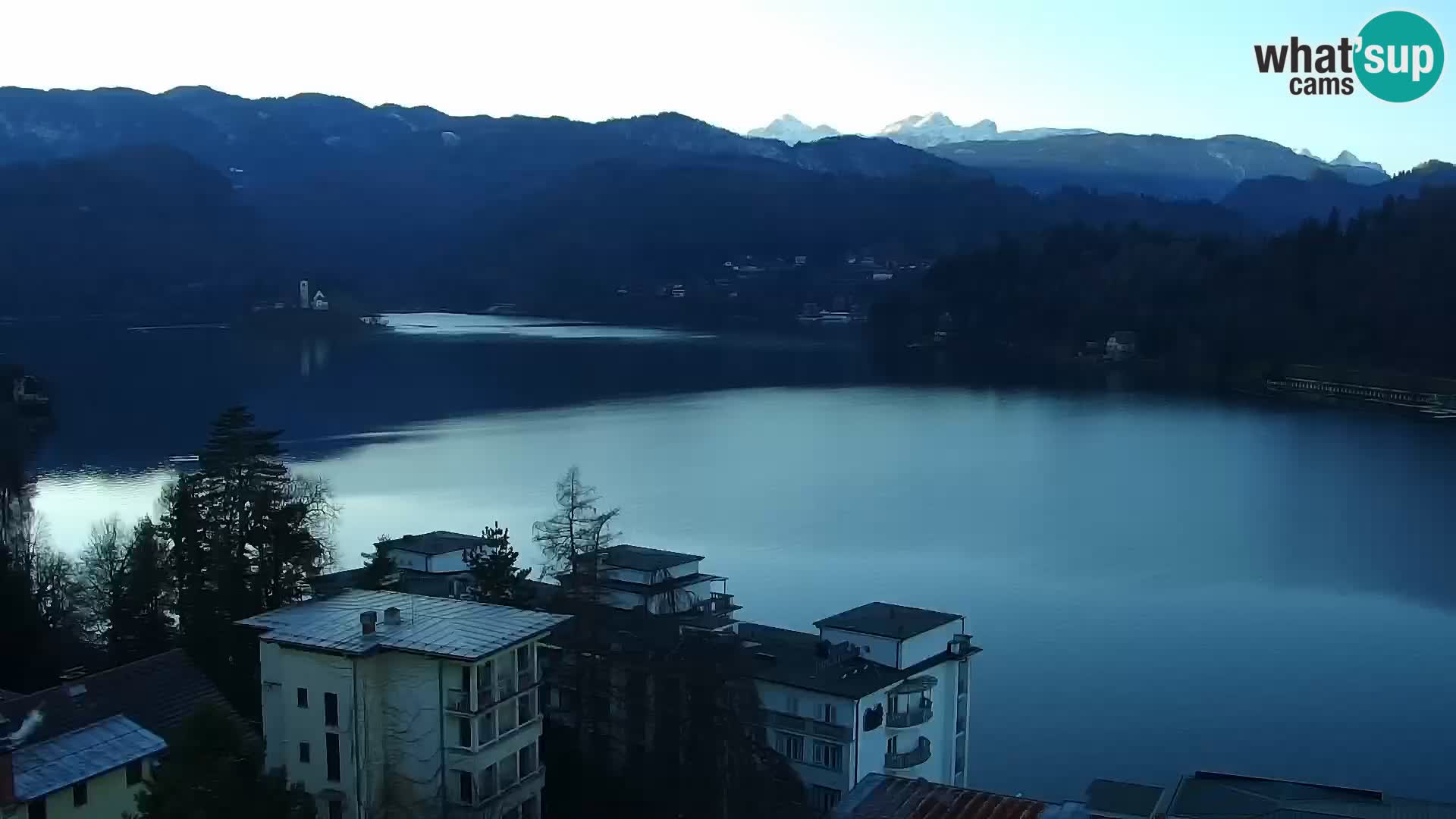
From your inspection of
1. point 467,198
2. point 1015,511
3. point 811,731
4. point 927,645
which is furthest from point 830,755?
point 467,198

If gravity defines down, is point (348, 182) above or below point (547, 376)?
above

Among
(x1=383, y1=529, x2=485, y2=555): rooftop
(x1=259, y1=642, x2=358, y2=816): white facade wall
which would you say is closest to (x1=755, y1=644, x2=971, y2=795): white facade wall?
(x1=259, y1=642, x2=358, y2=816): white facade wall

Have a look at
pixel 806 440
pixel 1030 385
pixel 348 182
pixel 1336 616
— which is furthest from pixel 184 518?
pixel 348 182

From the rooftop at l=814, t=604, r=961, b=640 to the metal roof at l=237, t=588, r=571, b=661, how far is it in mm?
882

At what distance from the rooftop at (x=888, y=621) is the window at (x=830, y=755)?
12.6 inches

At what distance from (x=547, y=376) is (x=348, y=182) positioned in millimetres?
25140

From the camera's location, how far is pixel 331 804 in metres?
2.59

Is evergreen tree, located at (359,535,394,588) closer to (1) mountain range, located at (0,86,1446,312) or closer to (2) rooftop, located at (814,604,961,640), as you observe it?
(2) rooftop, located at (814,604,961,640)

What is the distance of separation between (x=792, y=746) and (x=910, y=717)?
0.94 ft

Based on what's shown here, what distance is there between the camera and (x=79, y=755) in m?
2.20

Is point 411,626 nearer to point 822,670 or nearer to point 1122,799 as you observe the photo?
point 822,670

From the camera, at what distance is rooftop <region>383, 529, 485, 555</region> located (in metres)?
4.05

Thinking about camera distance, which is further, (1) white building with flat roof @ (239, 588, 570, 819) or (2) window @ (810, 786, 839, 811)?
(2) window @ (810, 786, 839, 811)

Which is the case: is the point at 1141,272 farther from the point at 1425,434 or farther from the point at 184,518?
the point at 184,518
